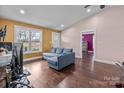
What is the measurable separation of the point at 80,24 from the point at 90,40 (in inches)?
177

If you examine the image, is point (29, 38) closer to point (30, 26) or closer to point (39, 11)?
point (30, 26)

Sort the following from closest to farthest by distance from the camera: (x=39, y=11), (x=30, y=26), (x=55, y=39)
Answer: (x=39, y=11), (x=30, y=26), (x=55, y=39)

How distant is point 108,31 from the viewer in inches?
214

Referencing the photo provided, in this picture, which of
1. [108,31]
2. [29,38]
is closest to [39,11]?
[29,38]

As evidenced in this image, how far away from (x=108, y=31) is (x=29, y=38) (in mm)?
4455

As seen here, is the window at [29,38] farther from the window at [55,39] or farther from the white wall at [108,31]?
the white wall at [108,31]

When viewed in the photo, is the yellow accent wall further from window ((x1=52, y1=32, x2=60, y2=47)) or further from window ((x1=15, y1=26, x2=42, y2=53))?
window ((x1=52, y1=32, x2=60, y2=47))

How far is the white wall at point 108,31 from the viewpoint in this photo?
4891 millimetres

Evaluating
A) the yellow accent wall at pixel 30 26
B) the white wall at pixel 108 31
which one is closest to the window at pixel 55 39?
the yellow accent wall at pixel 30 26

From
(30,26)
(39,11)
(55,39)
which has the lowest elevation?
(55,39)

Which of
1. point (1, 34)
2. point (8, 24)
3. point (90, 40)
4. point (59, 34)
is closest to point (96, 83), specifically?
point (1, 34)

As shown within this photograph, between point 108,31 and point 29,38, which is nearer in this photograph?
point 108,31

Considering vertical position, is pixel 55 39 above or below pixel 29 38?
above

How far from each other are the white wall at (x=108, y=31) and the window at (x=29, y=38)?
10.2 ft
